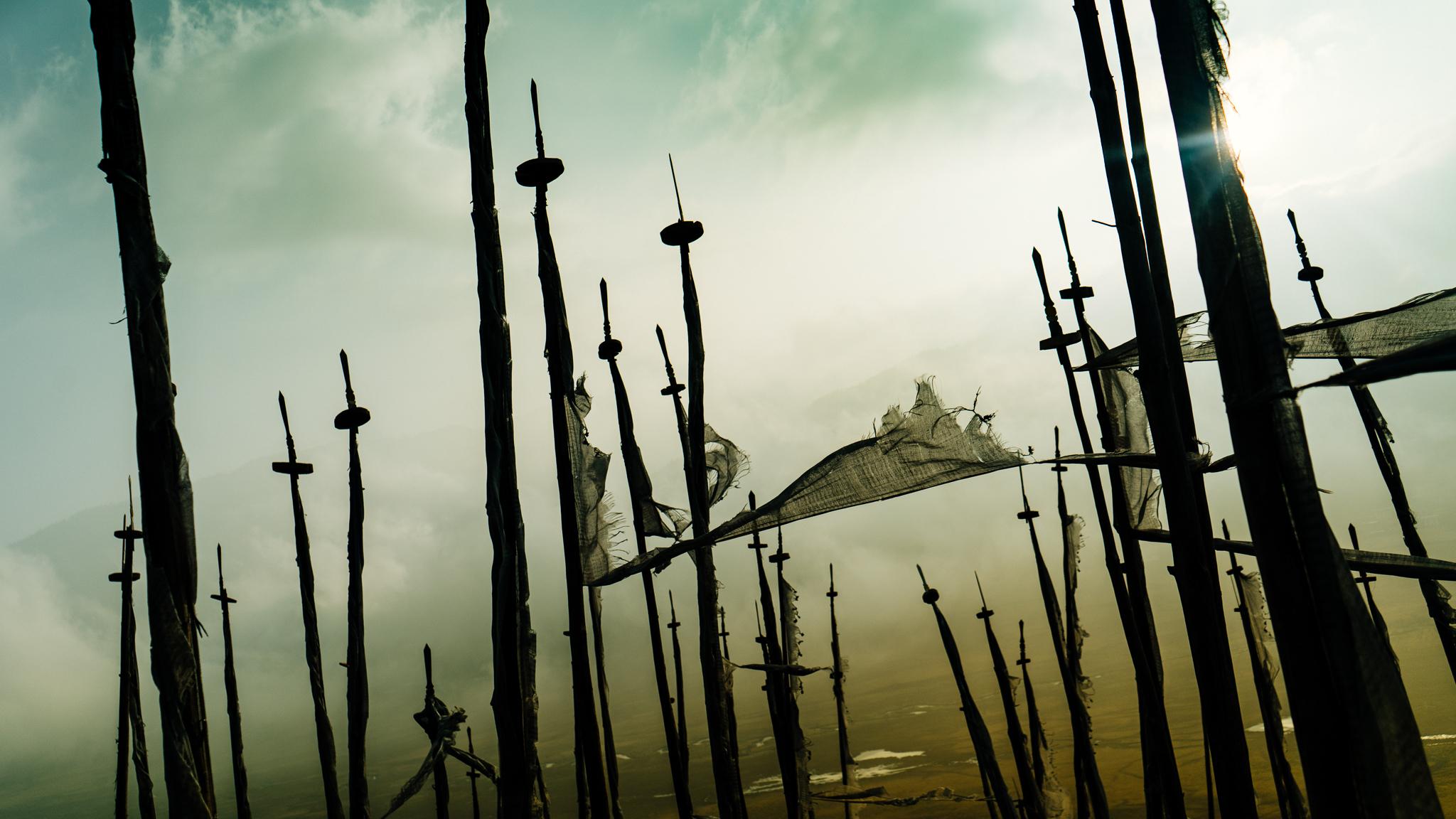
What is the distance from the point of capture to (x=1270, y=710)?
626cm

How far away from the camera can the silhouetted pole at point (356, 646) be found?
26.4 feet

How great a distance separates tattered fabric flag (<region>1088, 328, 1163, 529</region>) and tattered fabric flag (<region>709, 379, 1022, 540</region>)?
1862 mm


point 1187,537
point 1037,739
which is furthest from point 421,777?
point 1037,739

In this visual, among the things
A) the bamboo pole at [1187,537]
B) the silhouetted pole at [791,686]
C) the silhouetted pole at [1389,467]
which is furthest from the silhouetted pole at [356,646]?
the silhouetted pole at [1389,467]

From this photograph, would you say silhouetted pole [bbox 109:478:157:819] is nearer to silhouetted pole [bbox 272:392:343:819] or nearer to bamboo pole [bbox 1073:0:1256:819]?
silhouetted pole [bbox 272:392:343:819]

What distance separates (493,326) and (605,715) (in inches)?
382

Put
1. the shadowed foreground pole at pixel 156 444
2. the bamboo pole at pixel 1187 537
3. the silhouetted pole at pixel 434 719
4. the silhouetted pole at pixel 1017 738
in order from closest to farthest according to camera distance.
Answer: the shadowed foreground pole at pixel 156 444 → the bamboo pole at pixel 1187 537 → the silhouetted pole at pixel 1017 738 → the silhouetted pole at pixel 434 719

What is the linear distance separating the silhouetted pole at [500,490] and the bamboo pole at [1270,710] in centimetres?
597

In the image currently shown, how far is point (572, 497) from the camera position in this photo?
389cm

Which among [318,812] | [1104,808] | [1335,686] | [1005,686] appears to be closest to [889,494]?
[1335,686]

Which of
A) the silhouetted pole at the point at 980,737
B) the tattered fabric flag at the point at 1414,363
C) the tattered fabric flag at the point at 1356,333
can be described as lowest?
the silhouetted pole at the point at 980,737

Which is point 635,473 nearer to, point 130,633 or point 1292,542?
point 1292,542

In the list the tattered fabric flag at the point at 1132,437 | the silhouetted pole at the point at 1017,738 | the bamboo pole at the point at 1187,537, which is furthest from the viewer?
the silhouetted pole at the point at 1017,738

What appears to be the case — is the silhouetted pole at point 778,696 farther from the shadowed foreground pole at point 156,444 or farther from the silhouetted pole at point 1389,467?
the silhouetted pole at point 1389,467
